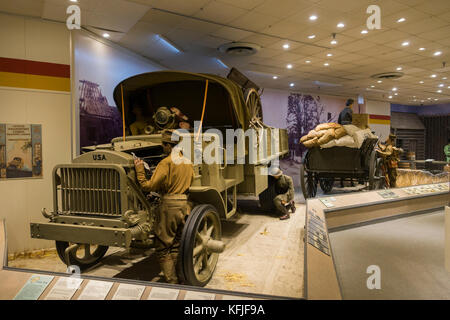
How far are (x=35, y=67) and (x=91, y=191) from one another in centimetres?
272

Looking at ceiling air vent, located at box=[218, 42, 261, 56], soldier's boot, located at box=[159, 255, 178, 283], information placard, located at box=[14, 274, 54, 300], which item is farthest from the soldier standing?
information placard, located at box=[14, 274, 54, 300]

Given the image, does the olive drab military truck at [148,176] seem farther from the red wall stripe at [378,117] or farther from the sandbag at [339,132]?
the red wall stripe at [378,117]

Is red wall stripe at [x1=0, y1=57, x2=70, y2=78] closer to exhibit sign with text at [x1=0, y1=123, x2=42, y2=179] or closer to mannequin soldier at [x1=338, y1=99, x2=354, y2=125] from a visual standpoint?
exhibit sign with text at [x1=0, y1=123, x2=42, y2=179]

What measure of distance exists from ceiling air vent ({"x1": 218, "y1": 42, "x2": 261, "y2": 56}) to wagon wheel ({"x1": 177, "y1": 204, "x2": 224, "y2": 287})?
4360 millimetres

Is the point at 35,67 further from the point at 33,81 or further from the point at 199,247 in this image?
the point at 199,247

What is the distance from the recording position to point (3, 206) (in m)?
4.48

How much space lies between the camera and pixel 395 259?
2709 millimetres

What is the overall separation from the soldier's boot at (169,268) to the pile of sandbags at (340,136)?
4340 mm

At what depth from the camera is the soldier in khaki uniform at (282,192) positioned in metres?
6.06

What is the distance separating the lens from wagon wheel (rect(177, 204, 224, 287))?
2859 millimetres

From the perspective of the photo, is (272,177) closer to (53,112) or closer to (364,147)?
(364,147)

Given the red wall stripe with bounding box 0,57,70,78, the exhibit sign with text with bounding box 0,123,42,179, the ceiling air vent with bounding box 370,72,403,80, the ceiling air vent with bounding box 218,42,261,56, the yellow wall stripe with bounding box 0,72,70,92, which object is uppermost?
the ceiling air vent with bounding box 370,72,403,80

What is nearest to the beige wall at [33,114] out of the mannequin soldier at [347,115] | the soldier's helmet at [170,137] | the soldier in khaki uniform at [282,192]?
the soldier's helmet at [170,137]
